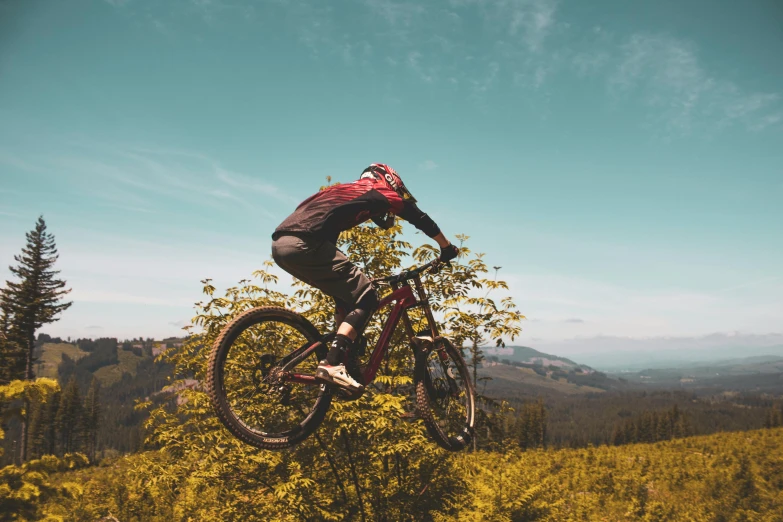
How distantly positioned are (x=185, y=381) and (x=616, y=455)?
124 feet

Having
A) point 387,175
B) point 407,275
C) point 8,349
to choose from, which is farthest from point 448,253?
point 8,349

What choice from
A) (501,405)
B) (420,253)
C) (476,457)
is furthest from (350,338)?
(476,457)

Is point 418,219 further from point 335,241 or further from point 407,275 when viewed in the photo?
point 335,241

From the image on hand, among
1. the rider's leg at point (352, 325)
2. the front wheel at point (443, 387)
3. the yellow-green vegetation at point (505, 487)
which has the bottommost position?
the yellow-green vegetation at point (505, 487)

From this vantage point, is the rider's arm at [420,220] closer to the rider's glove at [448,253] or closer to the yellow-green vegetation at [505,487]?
the rider's glove at [448,253]

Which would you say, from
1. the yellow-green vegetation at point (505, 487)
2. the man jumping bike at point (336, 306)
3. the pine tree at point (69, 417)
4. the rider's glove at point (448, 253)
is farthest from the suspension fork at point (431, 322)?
the pine tree at point (69, 417)

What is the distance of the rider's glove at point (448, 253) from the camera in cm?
464

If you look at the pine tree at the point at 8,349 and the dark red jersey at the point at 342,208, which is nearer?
the dark red jersey at the point at 342,208

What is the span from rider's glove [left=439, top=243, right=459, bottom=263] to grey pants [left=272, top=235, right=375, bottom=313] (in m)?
0.94

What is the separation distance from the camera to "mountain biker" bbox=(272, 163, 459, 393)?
3777 mm

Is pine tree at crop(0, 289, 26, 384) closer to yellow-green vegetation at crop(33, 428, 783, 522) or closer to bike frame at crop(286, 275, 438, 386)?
yellow-green vegetation at crop(33, 428, 783, 522)

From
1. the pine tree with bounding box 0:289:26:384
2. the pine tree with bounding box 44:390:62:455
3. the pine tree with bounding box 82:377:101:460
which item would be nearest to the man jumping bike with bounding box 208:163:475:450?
the pine tree with bounding box 0:289:26:384

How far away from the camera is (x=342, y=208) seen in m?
3.89

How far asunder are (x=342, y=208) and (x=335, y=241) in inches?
15.0
